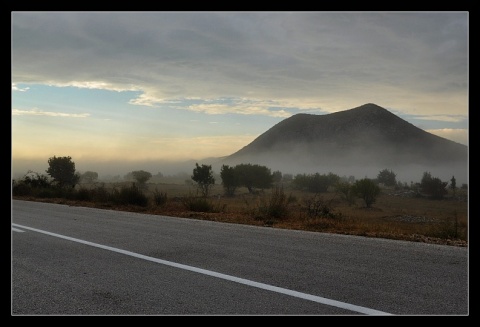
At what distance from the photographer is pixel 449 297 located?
510 centimetres

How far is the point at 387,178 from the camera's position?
273 feet

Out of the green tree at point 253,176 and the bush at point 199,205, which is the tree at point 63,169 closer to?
the bush at point 199,205

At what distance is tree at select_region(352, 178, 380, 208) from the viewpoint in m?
45.6

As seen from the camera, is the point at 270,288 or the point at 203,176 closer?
the point at 270,288

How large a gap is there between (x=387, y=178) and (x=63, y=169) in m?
60.9

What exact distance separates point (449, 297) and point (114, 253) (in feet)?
17.2

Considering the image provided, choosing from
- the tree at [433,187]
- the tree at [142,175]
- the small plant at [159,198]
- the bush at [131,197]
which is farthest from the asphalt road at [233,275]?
the tree at [142,175]

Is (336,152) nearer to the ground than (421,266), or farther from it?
farther from it

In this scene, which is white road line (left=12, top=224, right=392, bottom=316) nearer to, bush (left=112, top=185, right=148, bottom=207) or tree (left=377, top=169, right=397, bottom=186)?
bush (left=112, top=185, right=148, bottom=207)

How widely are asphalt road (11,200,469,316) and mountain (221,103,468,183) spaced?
84.1m

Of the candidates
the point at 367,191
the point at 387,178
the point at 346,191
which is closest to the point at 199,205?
the point at 367,191

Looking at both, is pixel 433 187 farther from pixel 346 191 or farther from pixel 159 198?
pixel 159 198
